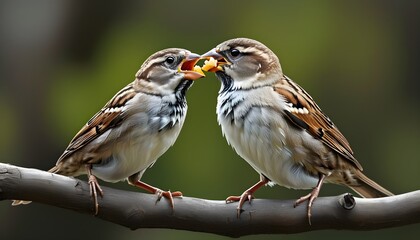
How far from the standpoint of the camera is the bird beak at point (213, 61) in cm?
189

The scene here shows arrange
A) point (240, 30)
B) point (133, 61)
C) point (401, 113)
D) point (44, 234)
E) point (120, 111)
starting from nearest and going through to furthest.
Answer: point (120, 111) < point (133, 61) < point (44, 234) < point (240, 30) < point (401, 113)

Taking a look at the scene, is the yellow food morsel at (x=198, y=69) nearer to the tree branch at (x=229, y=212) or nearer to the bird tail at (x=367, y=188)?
the tree branch at (x=229, y=212)

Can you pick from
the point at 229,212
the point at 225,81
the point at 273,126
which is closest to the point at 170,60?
the point at 225,81

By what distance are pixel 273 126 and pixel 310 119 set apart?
12 cm

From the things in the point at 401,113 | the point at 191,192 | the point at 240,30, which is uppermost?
the point at 240,30

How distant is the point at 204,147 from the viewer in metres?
3.65

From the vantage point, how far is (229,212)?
1.79m

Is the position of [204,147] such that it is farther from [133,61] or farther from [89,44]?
[89,44]

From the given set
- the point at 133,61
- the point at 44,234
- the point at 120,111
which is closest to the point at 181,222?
the point at 120,111

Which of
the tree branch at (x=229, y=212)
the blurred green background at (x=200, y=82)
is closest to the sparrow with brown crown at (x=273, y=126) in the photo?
the tree branch at (x=229, y=212)

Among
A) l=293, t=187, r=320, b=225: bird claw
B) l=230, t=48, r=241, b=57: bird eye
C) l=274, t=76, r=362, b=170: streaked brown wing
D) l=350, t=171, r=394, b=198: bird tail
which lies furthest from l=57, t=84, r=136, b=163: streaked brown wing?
l=350, t=171, r=394, b=198: bird tail

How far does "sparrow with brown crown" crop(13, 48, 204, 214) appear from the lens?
196 cm

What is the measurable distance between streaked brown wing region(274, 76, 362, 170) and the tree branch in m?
0.29

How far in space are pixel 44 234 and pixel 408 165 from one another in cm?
173
